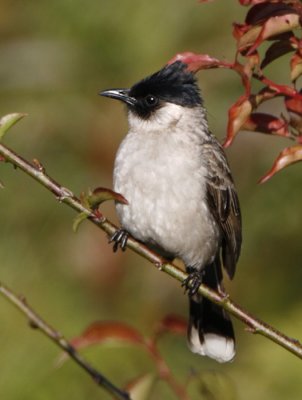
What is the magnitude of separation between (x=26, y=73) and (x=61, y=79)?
24 cm

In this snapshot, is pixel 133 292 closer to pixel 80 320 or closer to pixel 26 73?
pixel 80 320

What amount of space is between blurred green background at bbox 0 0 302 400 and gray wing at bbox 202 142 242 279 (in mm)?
490

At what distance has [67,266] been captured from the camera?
5469 millimetres

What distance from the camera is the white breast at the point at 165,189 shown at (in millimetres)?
4113

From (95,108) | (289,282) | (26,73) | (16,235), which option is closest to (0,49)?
(26,73)

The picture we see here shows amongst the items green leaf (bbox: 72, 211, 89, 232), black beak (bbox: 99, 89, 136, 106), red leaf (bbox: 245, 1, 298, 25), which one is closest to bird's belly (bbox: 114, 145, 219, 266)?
black beak (bbox: 99, 89, 136, 106)

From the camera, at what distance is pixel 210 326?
15.8 ft

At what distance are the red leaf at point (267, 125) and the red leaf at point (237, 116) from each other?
0.18 meters

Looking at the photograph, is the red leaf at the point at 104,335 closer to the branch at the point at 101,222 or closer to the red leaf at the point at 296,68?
the branch at the point at 101,222

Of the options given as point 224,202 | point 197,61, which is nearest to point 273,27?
point 197,61

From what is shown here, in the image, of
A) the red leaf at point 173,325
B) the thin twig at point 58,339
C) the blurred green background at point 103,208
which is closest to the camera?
the thin twig at point 58,339

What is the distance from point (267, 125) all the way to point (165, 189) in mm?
1288

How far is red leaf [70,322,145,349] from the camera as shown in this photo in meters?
3.10

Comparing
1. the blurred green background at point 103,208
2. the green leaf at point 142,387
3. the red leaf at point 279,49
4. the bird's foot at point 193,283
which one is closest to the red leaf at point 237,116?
the red leaf at point 279,49
